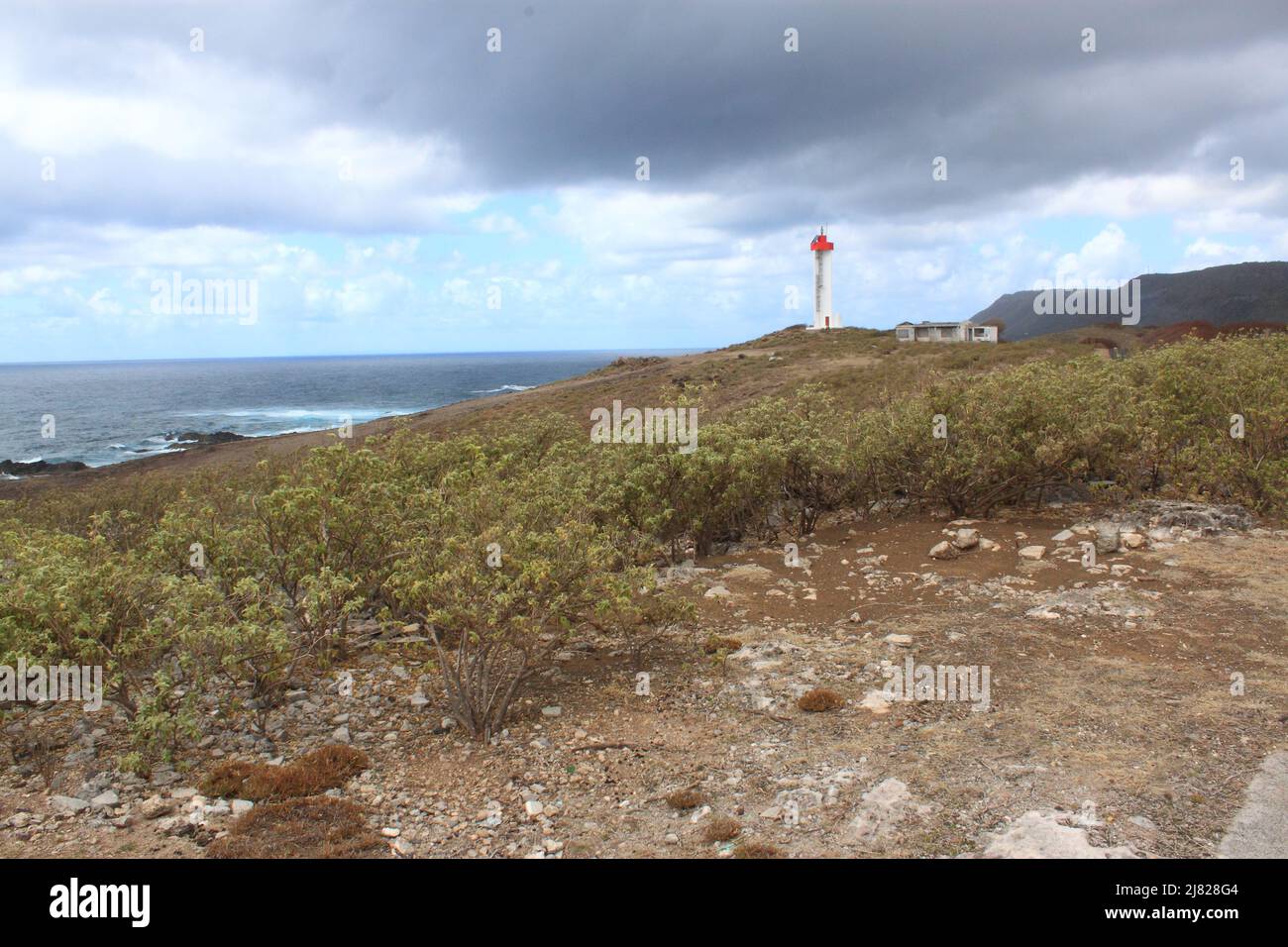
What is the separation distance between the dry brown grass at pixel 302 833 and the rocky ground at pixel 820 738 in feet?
0.51

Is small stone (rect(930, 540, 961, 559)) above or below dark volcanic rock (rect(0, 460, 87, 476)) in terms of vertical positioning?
above

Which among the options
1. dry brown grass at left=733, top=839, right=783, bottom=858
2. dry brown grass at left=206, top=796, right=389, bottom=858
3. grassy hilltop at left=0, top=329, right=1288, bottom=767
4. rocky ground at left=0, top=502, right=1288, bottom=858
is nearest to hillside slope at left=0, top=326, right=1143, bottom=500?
grassy hilltop at left=0, top=329, right=1288, bottom=767

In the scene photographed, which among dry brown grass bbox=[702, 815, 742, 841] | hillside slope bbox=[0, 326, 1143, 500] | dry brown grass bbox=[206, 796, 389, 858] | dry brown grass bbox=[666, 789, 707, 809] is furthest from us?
hillside slope bbox=[0, 326, 1143, 500]

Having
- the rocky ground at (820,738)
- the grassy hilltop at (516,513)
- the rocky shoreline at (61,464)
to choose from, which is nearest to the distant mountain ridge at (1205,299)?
the grassy hilltop at (516,513)

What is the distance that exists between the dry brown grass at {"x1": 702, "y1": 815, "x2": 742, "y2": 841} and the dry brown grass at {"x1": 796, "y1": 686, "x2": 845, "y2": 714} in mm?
2108

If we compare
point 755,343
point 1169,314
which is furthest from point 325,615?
point 1169,314

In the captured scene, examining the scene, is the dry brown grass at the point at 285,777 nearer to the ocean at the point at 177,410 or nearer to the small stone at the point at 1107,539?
the small stone at the point at 1107,539

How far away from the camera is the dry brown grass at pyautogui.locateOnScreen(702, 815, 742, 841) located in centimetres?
567

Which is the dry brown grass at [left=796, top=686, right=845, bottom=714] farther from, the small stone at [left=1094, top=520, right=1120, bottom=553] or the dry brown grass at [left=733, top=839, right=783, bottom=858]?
the small stone at [left=1094, top=520, right=1120, bottom=553]

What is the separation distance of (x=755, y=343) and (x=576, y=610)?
69.9 m

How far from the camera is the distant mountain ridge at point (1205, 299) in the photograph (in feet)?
217

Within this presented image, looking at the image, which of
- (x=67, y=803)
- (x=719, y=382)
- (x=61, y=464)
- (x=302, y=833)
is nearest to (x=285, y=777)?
(x=302, y=833)

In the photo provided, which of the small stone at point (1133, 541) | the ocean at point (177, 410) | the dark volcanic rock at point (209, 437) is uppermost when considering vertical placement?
the ocean at point (177, 410)

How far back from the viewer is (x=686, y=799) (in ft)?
20.4
